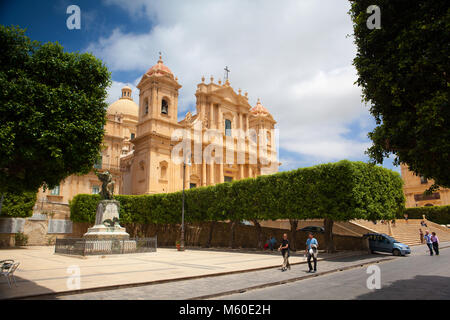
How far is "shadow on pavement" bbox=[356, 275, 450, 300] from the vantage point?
299 inches

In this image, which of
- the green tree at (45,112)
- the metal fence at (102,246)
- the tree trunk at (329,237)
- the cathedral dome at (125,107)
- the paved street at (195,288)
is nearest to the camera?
the green tree at (45,112)

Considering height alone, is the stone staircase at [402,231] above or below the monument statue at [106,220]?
below

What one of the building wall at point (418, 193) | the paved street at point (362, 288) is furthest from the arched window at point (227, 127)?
the paved street at point (362, 288)

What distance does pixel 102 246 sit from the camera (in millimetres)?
18328

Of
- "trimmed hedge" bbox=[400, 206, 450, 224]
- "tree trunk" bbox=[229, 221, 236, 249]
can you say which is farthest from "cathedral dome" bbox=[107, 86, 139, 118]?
"trimmed hedge" bbox=[400, 206, 450, 224]

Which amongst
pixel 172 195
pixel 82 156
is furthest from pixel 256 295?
pixel 172 195

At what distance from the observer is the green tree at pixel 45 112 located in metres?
7.32

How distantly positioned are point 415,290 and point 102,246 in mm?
16155

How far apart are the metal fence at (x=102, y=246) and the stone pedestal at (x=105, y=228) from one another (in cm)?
47

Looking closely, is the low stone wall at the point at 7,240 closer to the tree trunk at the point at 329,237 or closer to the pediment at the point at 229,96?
the tree trunk at the point at 329,237

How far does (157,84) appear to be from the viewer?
38.3 metres

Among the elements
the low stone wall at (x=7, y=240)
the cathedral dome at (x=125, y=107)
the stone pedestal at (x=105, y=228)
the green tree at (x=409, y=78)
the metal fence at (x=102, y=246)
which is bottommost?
the low stone wall at (x=7, y=240)

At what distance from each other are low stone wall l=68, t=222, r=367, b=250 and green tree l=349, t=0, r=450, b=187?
15.2 metres

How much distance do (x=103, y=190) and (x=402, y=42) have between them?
1924 centimetres
